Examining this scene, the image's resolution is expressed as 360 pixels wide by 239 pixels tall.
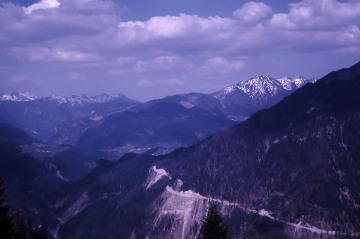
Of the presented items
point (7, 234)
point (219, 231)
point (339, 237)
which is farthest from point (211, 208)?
point (339, 237)

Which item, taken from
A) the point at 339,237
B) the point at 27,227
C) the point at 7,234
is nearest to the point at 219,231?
the point at 7,234

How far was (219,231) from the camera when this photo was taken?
63.6 metres

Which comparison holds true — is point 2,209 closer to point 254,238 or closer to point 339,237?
point 254,238

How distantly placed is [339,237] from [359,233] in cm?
882

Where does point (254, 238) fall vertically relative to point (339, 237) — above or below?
above

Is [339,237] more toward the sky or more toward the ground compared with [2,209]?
more toward the ground

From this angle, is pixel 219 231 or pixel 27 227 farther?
pixel 27 227

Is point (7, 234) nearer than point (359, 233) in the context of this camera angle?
Yes

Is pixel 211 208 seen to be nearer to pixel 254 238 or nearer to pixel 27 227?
pixel 254 238

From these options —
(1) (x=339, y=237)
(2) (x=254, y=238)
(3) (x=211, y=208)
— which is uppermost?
(3) (x=211, y=208)

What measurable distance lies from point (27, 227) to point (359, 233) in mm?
142872

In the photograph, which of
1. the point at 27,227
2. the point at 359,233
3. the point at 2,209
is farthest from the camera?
the point at 359,233

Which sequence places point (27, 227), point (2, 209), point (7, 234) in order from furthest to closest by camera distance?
point (27, 227), point (2, 209), point (7, 234)

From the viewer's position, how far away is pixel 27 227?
185m
